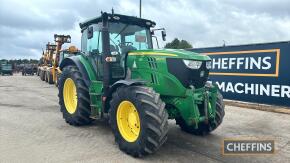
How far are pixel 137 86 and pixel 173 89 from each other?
0.70m

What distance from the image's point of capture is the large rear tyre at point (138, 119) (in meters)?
5.19

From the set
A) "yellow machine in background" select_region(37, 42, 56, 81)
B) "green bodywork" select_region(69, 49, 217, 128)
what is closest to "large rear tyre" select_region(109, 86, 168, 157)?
"green bodywork" select_region(69, 49, 217, 128)

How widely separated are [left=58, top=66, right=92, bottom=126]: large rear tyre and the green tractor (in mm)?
23

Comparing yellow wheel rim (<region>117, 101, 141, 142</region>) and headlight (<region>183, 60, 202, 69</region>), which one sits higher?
headlight (<region>183, 60, 202, 69</region>)

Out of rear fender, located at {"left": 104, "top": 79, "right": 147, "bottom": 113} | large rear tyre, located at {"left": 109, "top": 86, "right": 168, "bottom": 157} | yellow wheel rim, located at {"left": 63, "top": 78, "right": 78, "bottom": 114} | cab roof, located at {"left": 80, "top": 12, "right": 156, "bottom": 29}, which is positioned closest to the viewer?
large rear tyre, located at {"left": 109, "top": 86, "right": 168, "bottom": 157}

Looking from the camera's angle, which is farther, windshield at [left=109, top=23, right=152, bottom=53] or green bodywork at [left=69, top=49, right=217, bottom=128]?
windshield at [left=109, top=23, right=152, bottom=53]

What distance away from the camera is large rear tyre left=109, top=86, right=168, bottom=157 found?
17.0 feet

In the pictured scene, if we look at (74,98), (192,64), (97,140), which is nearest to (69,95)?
(74,98)

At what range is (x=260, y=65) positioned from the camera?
11094 mm

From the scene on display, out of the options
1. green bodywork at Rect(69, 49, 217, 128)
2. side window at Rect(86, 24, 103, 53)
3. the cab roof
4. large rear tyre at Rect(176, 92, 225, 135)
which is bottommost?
large rear tyre at Rect(176, 92, 225, 135)

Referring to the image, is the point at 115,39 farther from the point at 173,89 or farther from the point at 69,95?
the point at 69,95

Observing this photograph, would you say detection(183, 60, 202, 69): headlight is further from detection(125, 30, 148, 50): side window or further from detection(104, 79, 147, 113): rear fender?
detection(125, 30, 148, 50): side window

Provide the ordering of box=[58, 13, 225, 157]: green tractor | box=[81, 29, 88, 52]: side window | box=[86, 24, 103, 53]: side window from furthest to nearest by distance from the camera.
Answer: box=[81, 29, 88, 52]: side window < box=[86, 24, 103, 53]: side window < box=[58, 13, 225, 157]: green tractor

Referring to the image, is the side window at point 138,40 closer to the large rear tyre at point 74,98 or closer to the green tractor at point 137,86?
the green tractor at point 137,86
